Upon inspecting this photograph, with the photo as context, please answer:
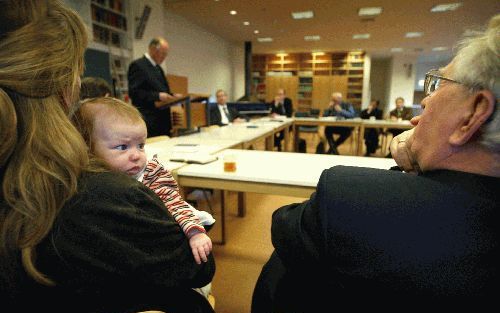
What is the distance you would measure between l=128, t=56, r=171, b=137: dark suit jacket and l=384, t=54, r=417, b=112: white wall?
12.1 m

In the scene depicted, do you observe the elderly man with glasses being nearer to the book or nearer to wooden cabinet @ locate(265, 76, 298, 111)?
the book

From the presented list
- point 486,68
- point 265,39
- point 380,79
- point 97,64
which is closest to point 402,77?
point 380,79

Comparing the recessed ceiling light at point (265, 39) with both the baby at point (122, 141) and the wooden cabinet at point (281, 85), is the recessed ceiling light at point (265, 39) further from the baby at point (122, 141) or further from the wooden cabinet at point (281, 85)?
the baby at point (122, 141)

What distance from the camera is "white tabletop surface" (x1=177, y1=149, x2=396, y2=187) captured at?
4.68 ft

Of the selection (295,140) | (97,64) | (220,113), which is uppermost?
(97,64)

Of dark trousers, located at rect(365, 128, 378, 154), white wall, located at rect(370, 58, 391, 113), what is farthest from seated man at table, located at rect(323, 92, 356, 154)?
white wall, located at rect(370, 58, 391, 113)

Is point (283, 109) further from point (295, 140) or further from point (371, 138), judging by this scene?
point (371, 138)

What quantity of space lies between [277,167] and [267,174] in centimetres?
16

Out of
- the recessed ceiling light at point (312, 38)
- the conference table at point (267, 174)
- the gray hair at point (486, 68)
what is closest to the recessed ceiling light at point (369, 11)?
the recessed ceiling light at point (312, 38)

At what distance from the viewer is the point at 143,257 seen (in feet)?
1.97

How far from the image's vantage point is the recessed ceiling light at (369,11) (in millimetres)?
6316

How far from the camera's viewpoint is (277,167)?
5.34 feet

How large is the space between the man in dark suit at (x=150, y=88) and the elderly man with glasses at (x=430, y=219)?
2794 millimetres

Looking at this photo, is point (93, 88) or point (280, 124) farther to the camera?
point (280, 124)
